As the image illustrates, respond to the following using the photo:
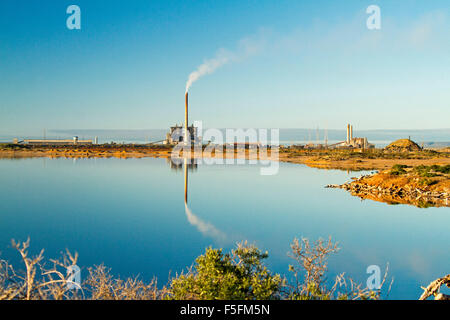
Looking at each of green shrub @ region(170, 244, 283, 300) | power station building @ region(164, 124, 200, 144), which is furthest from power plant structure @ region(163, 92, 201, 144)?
green shrub @ region(170, 244, 283, 300)

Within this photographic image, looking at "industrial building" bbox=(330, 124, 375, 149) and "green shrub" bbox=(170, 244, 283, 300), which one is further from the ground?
"industrial building" bbox=(330, 124, 375, 149)

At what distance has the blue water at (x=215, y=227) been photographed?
1091 cm

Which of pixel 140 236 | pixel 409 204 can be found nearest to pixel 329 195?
pixel 409 204

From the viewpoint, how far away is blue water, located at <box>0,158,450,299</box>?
10906 mm

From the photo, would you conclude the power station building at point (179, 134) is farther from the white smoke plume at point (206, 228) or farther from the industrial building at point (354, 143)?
the white smoke plume at point (206, 228)

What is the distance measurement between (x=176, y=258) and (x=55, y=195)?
18.4m

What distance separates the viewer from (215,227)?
15.7m

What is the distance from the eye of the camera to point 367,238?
1417 cm

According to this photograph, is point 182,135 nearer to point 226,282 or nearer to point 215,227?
point 215,227

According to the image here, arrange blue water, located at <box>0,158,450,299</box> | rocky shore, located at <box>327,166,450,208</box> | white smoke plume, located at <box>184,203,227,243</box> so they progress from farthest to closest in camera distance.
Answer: rocky shore, located at <box>327,166,450,208</box> → white smoke plume, located at <box>184,203,227,243</box> → blue water, located at <box>0,158,450,299</box>

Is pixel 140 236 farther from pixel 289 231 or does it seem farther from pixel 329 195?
pixel 329 195

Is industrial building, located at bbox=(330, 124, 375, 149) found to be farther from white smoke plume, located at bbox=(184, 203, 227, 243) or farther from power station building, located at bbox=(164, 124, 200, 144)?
white smoke plume, located at bbox=(184, 203, 227, 243)
